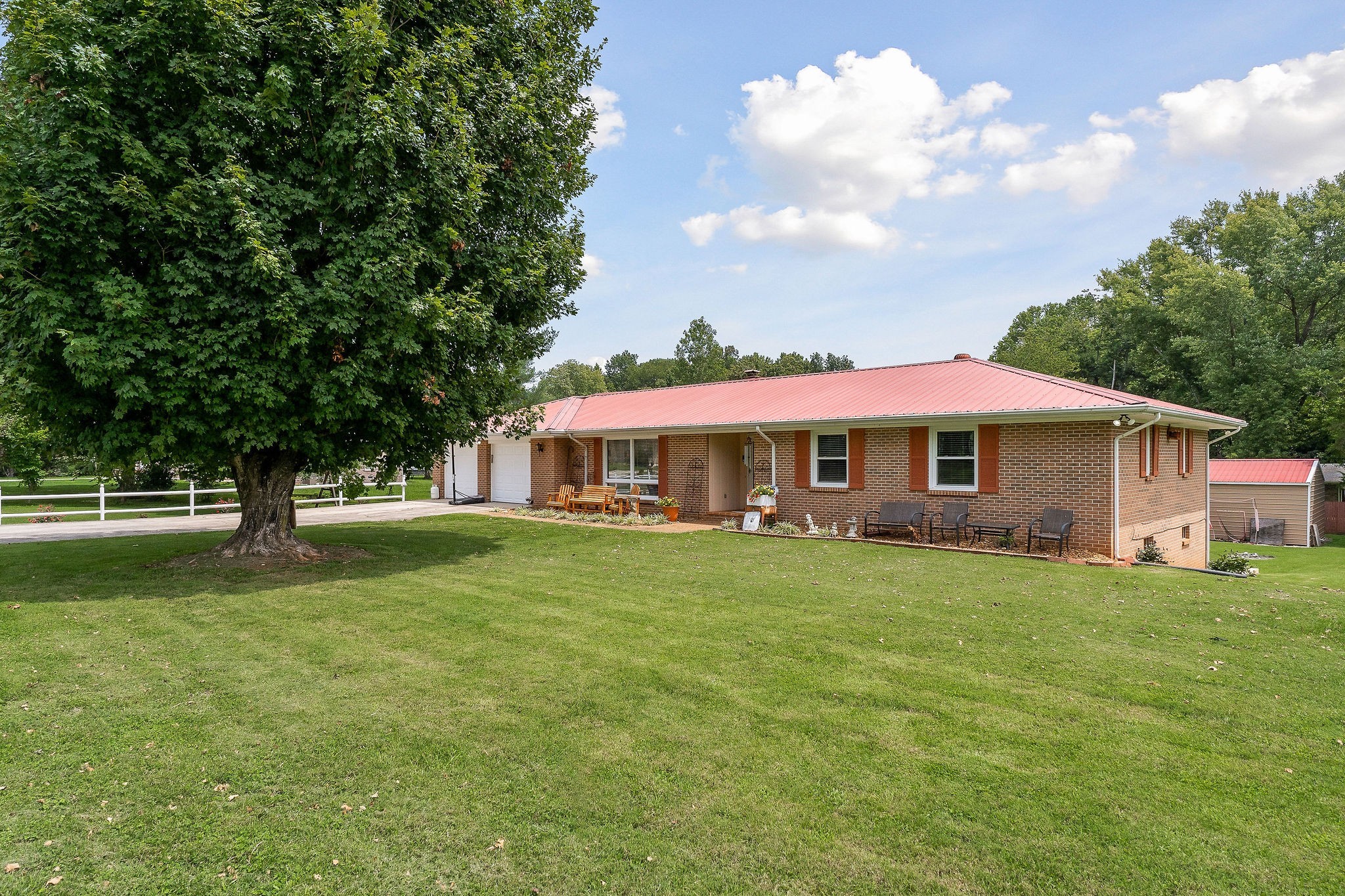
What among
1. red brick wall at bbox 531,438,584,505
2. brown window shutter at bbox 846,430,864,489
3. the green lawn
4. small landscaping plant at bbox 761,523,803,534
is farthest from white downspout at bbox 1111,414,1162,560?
red brick wall at bbox 531,438,584,505

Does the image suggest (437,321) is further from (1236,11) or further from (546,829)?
(1236,11)

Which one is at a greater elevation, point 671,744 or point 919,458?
point 919,458

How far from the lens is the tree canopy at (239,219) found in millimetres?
7836

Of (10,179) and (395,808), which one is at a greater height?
(10,179)

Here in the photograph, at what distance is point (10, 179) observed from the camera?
7.82 meters

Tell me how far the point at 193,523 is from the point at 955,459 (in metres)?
18.1

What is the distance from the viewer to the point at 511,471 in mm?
24125

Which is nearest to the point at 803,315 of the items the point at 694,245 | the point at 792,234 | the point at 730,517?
the point at 792,234

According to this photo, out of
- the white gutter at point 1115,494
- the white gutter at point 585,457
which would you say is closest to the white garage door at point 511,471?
the white gutter at point 585,457

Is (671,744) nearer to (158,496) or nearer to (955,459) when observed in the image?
(955,459)

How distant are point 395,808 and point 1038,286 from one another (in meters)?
28.2

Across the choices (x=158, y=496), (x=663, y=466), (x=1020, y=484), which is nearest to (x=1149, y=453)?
(x=1020, y=484)

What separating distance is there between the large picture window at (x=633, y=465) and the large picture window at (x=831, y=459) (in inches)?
200

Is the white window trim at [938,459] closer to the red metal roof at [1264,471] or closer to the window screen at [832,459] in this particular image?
the window screen at [832,459]
